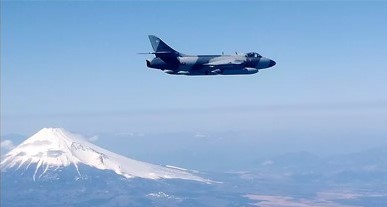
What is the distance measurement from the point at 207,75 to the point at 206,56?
2407mm

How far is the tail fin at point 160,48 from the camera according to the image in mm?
56906

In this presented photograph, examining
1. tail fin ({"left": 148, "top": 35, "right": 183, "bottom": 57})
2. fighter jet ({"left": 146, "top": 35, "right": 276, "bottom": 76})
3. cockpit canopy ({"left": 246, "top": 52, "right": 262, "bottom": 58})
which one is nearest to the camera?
fighter jet ({"left": 146, "top": 35, "right": 276, "bottom": 76})

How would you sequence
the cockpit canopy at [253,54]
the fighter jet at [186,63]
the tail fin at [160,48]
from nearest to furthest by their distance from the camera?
the fighter jet at [186,63]
the tail fin at [160,48]
the cockpit canopy at [253,54]

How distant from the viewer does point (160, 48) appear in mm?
57438

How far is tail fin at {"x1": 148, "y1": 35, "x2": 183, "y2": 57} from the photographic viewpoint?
56906mm

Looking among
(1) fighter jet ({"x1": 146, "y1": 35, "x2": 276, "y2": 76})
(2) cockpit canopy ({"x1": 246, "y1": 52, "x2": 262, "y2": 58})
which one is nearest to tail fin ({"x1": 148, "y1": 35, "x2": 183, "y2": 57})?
(1) fighter jet ({"x1": 146, "y1": 35, "x2": 276, "y2": 76})

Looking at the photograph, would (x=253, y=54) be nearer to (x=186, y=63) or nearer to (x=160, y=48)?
(x=186, y=63)

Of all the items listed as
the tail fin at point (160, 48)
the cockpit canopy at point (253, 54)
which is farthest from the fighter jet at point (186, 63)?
the cockpit canopy at point (253, 54)

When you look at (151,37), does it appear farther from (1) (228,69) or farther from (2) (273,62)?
(2) (273,62)

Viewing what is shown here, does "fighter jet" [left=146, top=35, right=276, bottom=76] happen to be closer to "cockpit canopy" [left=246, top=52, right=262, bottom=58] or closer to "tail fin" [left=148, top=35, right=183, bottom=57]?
"tail fin" [left=148, top=35, right=183, bottom=57]

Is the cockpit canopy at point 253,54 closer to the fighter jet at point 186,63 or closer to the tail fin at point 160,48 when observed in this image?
the fighter jet at point 186,63

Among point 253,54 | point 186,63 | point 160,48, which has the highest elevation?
point 253,54

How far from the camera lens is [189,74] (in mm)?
56031

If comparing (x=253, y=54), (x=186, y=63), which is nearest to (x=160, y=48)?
(x=186, y=63)
